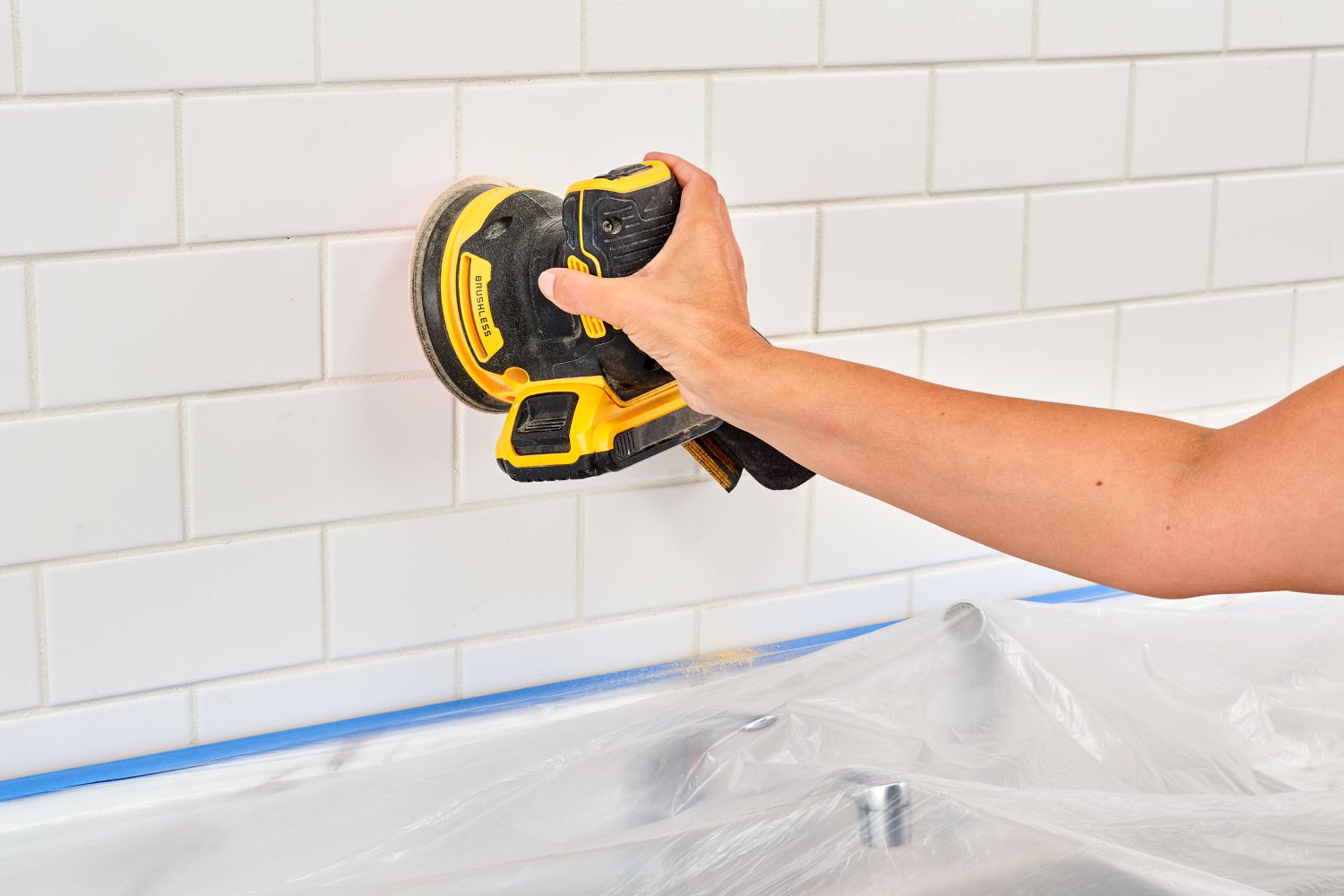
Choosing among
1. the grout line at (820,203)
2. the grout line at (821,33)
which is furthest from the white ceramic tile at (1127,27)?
the grout line at (821,33)

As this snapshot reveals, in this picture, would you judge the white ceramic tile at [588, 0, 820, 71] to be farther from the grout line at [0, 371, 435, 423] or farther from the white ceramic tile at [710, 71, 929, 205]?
the grout line at [0, 371, 435, 423]

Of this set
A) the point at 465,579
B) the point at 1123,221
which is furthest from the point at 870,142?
the point at 465,579

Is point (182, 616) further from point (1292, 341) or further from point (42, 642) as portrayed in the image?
point (1292, 341)

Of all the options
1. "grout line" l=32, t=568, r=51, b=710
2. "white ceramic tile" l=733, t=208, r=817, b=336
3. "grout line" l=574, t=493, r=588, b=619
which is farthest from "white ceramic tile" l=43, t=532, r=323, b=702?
"white ceramic tile" l=733, t=208, r=817, b=336

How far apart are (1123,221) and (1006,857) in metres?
0.81

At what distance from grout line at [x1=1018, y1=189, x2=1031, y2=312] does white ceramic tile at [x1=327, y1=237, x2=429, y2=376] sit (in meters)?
0.64

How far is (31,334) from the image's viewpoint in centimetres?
106

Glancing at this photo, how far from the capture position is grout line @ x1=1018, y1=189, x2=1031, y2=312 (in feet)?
4.77

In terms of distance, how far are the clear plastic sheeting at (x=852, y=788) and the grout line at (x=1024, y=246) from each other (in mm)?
Answer: 338

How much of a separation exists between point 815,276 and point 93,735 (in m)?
0.75

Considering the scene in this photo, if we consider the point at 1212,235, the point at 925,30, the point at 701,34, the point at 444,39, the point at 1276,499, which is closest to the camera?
the point at 1276,499

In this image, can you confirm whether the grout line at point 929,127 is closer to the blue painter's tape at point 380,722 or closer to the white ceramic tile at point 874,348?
the white ceramic tile at point 874,348

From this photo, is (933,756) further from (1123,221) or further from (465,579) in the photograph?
(1123,221)

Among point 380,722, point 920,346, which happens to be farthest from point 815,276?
point 380,722
